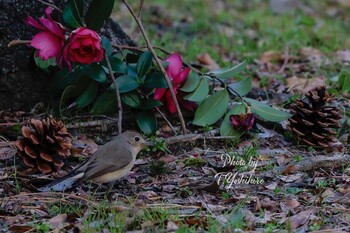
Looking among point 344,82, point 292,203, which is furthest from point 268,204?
point 344,82

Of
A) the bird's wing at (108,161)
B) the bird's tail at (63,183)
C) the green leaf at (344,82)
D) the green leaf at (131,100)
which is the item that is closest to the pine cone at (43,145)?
the bird's tail at (63,183)

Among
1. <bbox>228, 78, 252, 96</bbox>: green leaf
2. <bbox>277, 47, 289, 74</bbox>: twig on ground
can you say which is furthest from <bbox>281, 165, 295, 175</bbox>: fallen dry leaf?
<bbox>277, 47, 289, 74</bbox>: twig on ground

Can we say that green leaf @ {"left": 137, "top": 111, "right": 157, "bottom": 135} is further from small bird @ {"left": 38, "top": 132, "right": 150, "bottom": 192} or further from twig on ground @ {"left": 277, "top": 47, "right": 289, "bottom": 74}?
twig on ground @ {"left": 277, "top": 47, "right": 289, "bottom": 74}

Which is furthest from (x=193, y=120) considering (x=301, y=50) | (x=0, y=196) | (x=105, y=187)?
(x=301, y=50)

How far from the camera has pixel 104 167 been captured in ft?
12.2

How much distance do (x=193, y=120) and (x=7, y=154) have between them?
1.11 metres

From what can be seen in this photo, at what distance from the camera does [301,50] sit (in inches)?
263

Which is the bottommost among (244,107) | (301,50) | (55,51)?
(301,50)

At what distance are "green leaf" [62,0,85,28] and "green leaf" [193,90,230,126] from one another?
890mm

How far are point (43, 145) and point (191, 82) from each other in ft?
3.37

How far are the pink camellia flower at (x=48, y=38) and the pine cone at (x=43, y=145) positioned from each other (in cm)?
38

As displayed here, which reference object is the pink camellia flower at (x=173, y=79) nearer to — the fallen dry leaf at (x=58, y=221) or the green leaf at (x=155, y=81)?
the green leaf at (x=155, y=81)

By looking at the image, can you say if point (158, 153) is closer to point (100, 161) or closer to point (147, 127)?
point (147, 127)

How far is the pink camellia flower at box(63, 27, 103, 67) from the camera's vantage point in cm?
396
